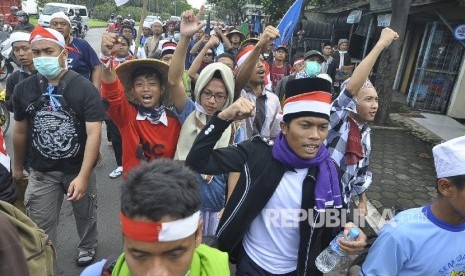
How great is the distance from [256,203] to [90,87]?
1673 mm

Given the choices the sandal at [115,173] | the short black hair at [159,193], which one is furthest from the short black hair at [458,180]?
the sandal at [115,173]

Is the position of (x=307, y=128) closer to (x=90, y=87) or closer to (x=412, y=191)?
(x=90, y=87)

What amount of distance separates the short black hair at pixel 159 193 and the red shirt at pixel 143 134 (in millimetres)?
1376

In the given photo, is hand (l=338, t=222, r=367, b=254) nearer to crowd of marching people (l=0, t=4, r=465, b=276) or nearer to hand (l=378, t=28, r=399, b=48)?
crowd of marching people (l=0, t=4, r=465, b=276)

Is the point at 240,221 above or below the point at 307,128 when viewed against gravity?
below

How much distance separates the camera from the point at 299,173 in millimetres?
2018

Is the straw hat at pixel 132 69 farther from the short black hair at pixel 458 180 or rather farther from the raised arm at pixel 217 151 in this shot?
the short black hair at pixel 458 180

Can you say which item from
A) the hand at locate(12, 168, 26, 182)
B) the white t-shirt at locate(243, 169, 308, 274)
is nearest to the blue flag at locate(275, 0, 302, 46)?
the white t-shirt at locate(243, 169, 308, 274)

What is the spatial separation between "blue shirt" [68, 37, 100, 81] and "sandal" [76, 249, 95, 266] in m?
2.27

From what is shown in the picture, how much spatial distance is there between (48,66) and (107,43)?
1.67 ft

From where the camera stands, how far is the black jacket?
76.7 inches

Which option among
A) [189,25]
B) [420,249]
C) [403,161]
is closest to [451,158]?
[420,249]

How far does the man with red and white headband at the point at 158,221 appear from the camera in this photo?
1.26 m

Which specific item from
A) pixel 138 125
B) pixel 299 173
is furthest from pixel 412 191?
pixel 138 125
